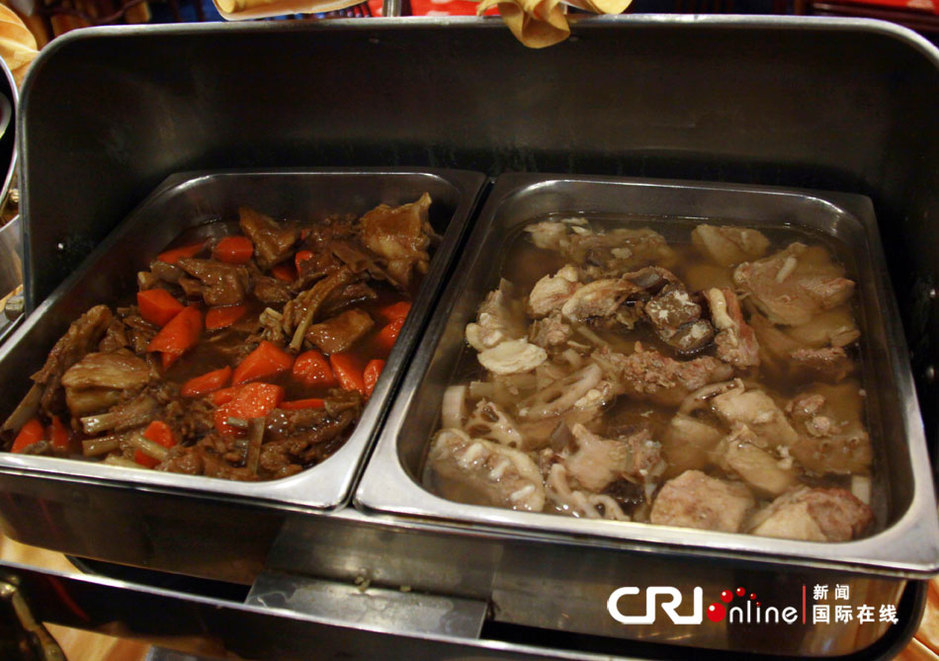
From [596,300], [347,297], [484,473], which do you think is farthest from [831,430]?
[347,297]

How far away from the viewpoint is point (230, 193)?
283 cm

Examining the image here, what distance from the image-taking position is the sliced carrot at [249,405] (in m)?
2.01

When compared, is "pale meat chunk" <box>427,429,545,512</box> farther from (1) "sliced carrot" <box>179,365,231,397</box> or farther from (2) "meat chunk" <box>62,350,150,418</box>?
(2) "meat chunk" <box>62,350,150,418</box>

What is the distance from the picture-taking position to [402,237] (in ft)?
8.05

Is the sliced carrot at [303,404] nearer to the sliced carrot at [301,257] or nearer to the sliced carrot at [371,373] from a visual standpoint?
the sliced carrot at [371,373]

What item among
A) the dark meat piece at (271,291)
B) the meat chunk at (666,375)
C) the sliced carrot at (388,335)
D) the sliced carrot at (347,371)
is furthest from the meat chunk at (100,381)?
A: the meat chunk at (666,375)

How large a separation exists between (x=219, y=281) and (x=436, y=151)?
2.99ft

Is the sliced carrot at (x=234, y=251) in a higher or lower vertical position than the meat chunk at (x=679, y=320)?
lower

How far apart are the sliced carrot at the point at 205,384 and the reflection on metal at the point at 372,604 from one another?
2.21 feet

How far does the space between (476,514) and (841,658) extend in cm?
85

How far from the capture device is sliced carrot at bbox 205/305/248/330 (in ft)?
7.89

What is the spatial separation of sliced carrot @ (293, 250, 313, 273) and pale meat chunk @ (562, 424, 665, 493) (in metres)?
1.21

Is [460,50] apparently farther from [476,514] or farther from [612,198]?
[476,514]

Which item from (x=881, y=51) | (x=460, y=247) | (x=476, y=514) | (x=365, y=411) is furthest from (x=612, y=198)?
(x=476, y=514)
